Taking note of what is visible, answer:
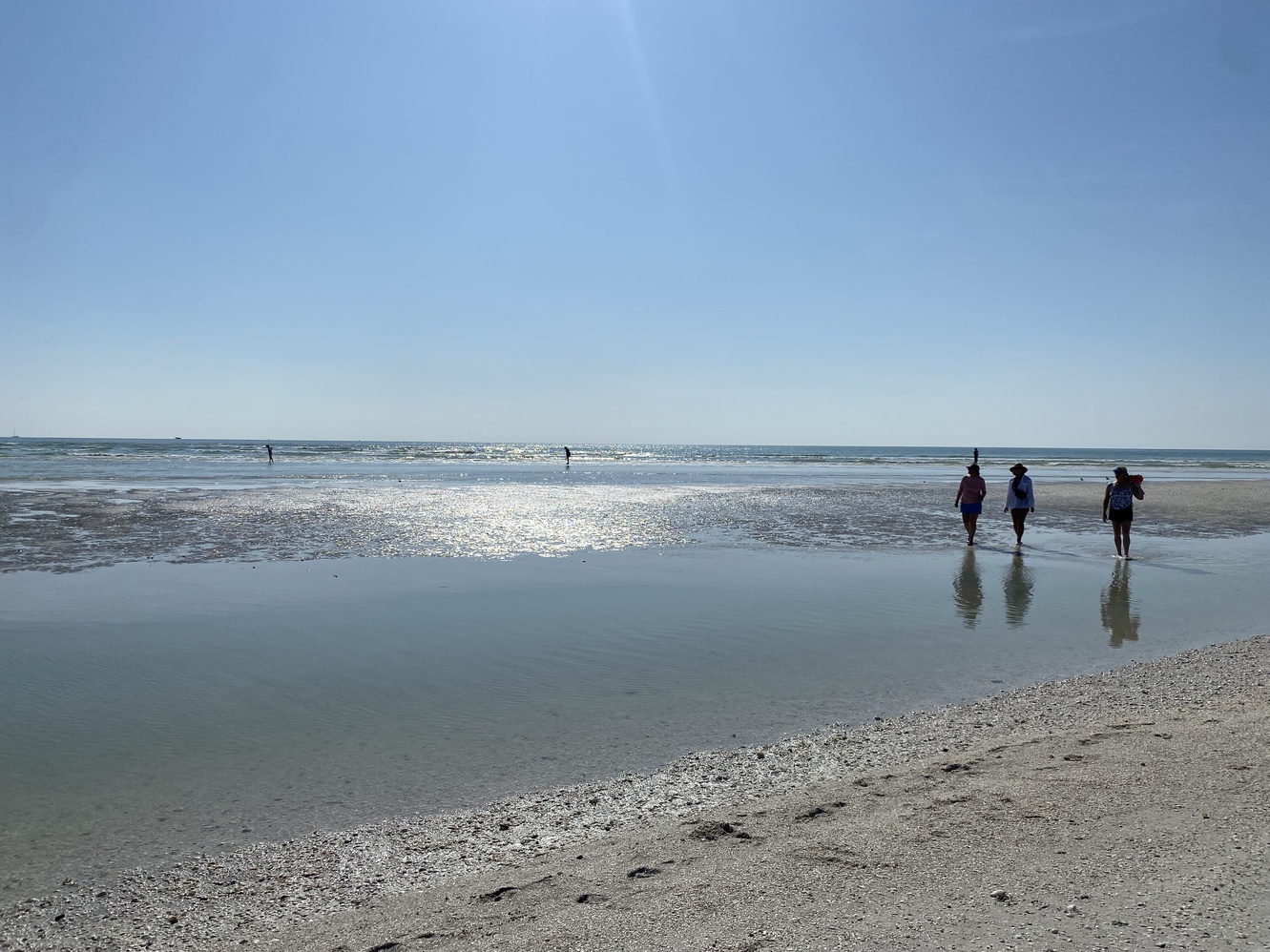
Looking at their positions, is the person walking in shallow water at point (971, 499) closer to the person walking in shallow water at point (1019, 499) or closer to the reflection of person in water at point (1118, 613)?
the person walking in shallow water at point (1019, 499)

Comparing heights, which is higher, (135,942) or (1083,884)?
(1083,884)

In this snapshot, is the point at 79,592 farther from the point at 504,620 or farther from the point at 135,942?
the point at 135,942

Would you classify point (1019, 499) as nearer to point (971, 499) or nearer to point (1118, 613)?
point (971, 499)

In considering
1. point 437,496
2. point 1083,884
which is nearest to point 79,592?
point 1083,884

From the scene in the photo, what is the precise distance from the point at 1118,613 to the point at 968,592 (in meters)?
2.04

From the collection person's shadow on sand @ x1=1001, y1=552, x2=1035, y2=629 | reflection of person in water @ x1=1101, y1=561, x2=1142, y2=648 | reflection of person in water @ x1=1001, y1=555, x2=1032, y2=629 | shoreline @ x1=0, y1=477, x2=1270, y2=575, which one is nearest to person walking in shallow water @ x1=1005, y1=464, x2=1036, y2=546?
shoreline @ x1=0, y1=477, x2=1270, y2=575

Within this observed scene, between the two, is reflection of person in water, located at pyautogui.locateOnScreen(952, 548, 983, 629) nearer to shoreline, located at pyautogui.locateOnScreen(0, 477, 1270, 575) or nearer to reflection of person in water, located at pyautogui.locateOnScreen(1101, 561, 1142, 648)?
reflection of person in water, located at pyautogui.locateOnScreen(1101, 561, 1142, 648)

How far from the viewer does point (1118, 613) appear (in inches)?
428

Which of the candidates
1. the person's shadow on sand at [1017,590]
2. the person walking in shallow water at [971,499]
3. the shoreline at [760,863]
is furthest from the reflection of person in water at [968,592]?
the shoreline at [760,863]

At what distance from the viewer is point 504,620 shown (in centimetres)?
1023

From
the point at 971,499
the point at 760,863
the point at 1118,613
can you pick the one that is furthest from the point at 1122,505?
the point at 760,863

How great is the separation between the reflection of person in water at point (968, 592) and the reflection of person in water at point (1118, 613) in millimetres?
1507

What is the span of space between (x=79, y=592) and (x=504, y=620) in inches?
265

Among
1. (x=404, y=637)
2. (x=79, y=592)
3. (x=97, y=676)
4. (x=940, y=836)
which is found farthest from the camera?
(x=79, y=592)
